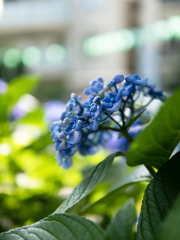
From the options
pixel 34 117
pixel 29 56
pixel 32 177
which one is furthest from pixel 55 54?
pixel 32 177

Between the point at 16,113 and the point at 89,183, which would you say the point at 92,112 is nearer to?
A: the point at 89,183

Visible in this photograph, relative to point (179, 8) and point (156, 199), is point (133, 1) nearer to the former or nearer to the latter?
point (179, 8)

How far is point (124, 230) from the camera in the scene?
18cm

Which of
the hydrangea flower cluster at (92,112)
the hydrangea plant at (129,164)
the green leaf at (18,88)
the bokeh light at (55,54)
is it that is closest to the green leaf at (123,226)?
the hydrangea plant at (129,164)

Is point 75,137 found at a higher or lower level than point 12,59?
higher

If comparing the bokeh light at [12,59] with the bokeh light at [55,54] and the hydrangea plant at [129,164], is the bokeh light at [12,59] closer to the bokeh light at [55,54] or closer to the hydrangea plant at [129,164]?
the bokeh light at [55,54]

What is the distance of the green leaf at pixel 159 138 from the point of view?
0.22 m

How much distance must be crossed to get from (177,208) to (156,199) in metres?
0.09

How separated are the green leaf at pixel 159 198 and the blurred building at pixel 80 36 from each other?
28.1 feet

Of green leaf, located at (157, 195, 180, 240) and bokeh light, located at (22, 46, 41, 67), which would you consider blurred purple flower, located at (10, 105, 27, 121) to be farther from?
bokeh light, located at (22, 46, 41, 67)

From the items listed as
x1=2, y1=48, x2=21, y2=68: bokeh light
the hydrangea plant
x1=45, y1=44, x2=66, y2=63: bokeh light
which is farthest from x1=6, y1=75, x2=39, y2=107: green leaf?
x1=45, y1=44, x2=66, y2=63: bokeh light

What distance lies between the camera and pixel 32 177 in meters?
0.66

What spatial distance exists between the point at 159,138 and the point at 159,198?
0.05m

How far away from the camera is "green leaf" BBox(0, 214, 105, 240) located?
0.22 meters
